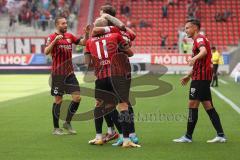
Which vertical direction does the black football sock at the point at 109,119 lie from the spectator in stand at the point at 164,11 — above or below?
below

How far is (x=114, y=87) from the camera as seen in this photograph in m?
10.8

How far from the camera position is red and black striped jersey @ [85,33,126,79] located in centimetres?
1065

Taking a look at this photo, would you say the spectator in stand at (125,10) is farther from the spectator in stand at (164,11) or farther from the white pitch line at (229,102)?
the white pitch line at (229,102)

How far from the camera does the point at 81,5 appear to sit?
5384 cm

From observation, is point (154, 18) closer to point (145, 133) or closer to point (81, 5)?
point (81, 5)

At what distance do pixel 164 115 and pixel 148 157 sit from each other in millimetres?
6863

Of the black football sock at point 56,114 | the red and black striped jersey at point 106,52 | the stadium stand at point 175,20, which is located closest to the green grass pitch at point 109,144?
the black football sock at point 56,114

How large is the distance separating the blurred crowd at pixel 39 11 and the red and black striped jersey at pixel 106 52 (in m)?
39.1

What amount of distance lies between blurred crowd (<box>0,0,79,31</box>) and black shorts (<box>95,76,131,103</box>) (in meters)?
39.1

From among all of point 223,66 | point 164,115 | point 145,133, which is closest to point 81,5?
point 223,66

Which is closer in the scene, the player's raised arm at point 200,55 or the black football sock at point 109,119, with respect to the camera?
the player's raised arm at point 200,55

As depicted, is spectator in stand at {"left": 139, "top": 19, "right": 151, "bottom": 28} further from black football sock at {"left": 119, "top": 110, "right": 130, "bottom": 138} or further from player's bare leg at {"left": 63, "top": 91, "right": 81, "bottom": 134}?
black football sock at {"left": 119, "top": 110, "right": 130, "bottom": 138}

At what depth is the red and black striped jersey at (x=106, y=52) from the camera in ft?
34.9

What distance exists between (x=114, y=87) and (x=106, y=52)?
2.00ft
